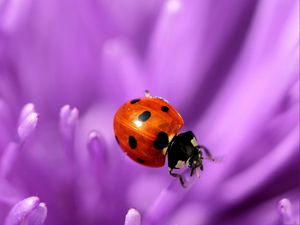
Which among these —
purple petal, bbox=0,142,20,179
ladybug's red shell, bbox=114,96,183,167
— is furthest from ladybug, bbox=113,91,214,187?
purple petal, bbox=0,142,20,179

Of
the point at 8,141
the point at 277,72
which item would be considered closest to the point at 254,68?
the point at 277,72

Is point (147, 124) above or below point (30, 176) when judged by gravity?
above

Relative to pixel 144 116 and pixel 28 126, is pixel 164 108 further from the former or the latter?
pixel 28 126

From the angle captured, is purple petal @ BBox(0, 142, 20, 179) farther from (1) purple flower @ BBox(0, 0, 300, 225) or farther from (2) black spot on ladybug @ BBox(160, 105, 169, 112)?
(2) black spot on ladybug @ BBox(160, 105, 169, 112)

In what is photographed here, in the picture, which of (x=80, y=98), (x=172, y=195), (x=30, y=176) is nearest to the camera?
(x=172, y=195)

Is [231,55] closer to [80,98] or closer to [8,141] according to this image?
[80,98]

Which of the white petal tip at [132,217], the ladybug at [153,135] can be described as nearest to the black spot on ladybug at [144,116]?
the ladybug at [153,135]

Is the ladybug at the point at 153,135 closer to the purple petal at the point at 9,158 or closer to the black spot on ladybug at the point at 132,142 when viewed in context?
the black spot on ladybug at the point at 132,142

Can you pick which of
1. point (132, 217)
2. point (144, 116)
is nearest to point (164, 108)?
point (144, 116)
